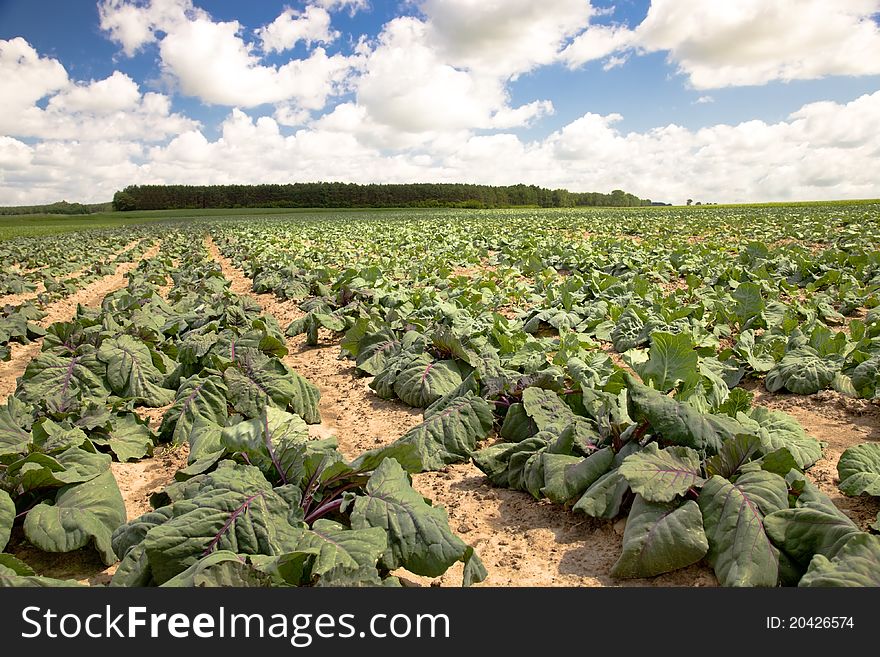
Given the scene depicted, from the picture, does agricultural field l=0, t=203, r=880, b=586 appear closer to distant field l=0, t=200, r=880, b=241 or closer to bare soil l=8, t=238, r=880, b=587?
bare soil l=8, t=238, r=880, b=587

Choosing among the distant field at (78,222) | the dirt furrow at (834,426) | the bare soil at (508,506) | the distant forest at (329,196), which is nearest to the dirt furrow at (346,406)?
the bare soil at (508,506)

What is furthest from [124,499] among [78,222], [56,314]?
[78,222]

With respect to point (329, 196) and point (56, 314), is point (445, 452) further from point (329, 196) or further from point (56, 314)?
point (329, 196)

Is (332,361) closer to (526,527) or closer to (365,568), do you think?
(526,527)

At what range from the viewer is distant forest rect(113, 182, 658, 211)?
363ft

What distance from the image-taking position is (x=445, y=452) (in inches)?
152

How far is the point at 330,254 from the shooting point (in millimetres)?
17469

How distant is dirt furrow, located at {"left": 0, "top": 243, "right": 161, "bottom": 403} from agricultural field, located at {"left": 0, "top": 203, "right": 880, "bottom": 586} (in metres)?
0.08

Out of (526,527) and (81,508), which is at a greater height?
(81,508)

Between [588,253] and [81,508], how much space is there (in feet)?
45.2

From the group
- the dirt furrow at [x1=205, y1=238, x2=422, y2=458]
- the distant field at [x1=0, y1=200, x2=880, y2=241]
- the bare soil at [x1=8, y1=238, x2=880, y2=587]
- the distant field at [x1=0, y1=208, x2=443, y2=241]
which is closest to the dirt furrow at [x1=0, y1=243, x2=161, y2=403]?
the bare soil at [x1=8, y1=238, x2=880, y2=587]

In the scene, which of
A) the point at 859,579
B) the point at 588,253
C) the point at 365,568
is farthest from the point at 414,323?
the point at 588,253

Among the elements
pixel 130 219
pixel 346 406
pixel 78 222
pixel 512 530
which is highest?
pixel 130 219

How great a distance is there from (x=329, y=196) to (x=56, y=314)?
107m
